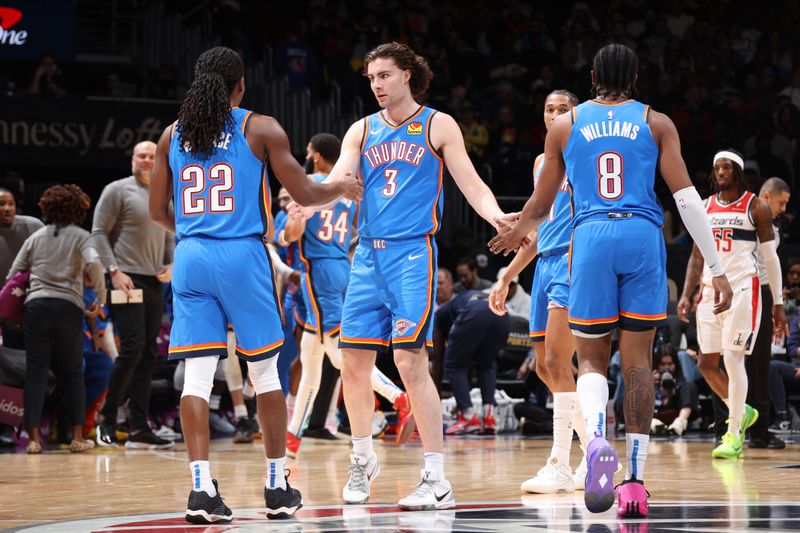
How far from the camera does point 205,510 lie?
4738 mm

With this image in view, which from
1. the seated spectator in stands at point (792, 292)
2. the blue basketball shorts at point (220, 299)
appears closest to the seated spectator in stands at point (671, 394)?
the seated spectator in stands at point (792, 292)

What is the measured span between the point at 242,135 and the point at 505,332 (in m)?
6.41

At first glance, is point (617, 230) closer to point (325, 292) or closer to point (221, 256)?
point (221, 256)

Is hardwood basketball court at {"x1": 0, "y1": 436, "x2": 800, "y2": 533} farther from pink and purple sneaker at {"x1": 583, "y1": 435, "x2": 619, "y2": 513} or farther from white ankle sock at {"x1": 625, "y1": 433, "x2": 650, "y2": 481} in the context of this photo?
white ankle sock at {"x1": 625, "y1": 433, "x2": 650, "y2": 481}

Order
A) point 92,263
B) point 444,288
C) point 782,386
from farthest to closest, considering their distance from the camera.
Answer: point 444,288, point 782,386, point 92,263

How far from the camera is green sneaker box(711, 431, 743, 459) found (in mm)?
8086

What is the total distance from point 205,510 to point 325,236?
398cm

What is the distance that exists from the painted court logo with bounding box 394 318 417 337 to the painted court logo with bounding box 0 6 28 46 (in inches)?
422

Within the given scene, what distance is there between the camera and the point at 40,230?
9195 mm

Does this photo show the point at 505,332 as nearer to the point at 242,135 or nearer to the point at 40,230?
the point at 40,230

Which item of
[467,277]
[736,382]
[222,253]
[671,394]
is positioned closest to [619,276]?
[222,253]

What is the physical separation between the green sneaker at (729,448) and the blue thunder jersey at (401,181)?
11.2 ft

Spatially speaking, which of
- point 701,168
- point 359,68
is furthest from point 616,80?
point 359,68

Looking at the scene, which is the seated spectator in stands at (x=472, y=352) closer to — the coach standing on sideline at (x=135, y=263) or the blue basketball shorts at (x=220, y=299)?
the coach standing on sideline at (x=135, y=263)
